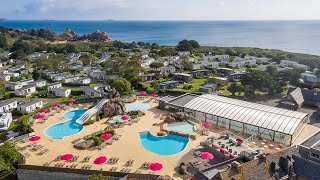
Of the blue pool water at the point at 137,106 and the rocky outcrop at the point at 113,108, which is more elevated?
the rocky outcrop at the point at 113,108

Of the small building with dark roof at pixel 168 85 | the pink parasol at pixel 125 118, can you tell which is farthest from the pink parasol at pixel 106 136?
the small building with dark roof at pixel 168 85

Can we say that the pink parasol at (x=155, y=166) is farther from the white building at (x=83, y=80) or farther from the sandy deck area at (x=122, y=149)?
the white building at (x=83, y=80)

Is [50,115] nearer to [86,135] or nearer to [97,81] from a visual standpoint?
[86,135]

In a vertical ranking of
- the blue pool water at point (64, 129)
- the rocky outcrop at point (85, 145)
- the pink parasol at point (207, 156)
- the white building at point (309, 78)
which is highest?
the white building at point (309, 78)

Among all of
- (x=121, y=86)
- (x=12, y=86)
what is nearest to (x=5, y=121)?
(x=121, y=86)

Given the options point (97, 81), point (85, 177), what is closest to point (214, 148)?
point (85, 177)

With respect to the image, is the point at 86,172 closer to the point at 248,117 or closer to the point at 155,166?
the point at 155,166
